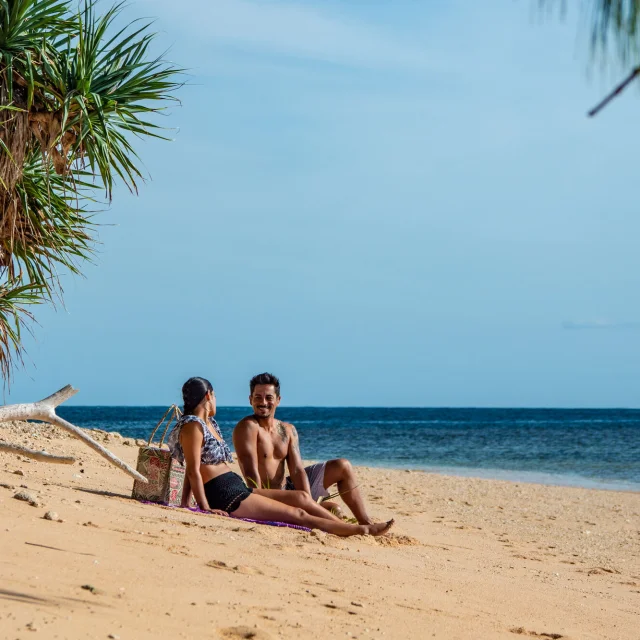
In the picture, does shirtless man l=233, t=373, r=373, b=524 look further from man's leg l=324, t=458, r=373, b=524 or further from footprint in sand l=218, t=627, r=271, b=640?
footprint in sand l=218, t=627, r=271, b=640

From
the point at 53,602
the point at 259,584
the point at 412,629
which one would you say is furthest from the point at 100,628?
the point at 412,629

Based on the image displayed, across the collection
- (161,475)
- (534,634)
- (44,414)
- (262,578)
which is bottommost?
(534,634)

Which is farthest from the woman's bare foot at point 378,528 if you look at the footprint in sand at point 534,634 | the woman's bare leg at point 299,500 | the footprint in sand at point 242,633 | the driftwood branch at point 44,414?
the footprint in sand at point 242,633

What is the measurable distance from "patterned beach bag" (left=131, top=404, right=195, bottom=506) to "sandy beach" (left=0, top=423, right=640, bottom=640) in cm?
29

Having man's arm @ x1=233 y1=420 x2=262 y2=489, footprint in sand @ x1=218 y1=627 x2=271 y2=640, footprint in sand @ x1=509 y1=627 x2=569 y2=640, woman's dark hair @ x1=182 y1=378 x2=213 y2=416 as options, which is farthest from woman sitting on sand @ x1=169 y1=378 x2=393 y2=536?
footprint in sand @ x1=218 y1=627 x2=271 y2=640

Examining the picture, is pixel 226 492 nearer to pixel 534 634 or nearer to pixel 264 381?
pixel 264 381

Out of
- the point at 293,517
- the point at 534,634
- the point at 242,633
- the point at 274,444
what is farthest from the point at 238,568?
the point at 274,444

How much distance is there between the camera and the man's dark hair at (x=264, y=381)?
5.84 metres

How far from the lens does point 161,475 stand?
227 inches

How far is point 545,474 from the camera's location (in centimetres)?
1717

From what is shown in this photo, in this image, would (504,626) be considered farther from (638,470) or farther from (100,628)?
(638,470)

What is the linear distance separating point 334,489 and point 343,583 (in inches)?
252

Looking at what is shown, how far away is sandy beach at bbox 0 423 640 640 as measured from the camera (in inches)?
119

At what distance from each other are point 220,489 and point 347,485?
956 millimetres
